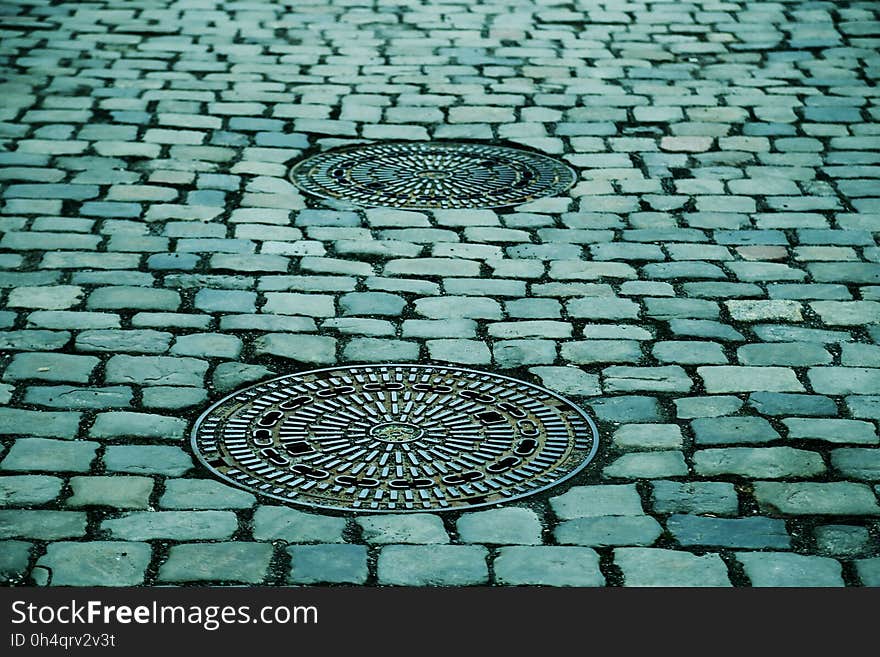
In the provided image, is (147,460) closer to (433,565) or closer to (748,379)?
(433,565)

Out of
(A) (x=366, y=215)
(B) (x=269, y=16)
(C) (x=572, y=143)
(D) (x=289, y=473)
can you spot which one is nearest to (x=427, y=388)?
(D) (x=289, y=473)

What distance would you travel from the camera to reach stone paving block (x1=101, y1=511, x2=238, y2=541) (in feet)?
13.4

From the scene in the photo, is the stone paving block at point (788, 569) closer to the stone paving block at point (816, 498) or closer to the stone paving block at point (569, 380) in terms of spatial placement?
the stone paving block at point (816, 498)

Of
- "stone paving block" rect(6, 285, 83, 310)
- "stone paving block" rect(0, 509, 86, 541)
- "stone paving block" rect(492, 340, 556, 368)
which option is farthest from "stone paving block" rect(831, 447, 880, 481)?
"stone paving block" rect(6, 285, 83, 310)

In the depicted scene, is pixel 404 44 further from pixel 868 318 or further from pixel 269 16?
pixel 868 318

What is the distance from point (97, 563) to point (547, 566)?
129 centimetres

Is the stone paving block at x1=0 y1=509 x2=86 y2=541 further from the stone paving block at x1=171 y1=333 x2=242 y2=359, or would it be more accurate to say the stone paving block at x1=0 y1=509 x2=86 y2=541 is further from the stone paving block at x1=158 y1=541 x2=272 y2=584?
the stone paving block at x1=171 y1=333 x2=242 y2=359

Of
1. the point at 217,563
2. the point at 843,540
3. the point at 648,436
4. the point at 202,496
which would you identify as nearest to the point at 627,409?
the point at 648,436

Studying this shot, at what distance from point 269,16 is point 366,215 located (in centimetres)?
424

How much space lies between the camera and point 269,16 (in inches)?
412

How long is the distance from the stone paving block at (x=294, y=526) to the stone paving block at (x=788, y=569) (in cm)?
121

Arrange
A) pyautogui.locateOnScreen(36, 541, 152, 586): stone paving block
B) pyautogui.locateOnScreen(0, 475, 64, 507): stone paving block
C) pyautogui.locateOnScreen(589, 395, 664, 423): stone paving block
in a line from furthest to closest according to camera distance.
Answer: pyautogui.locateOnScreen(589, 395, 664, 423): stone paving block < pyautogui.locateOnScreen(0, 475, 64, 507): stone paving block < pyautogui.locateOnScreen(36, 541, 152, 586): stone paving block

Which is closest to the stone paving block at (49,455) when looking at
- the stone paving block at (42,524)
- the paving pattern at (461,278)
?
the paving pattern at (461,278)

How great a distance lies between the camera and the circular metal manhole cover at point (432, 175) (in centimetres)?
699
